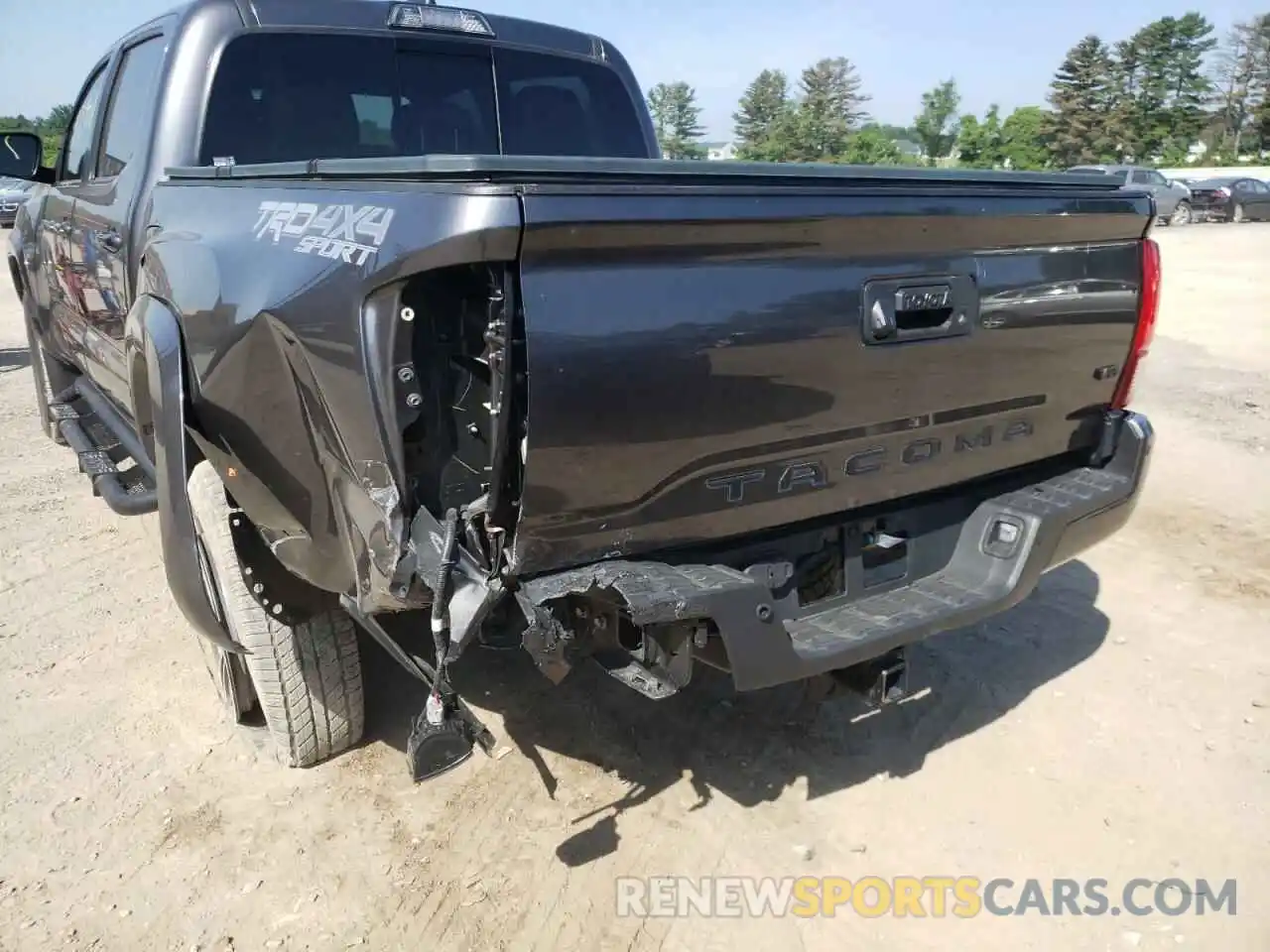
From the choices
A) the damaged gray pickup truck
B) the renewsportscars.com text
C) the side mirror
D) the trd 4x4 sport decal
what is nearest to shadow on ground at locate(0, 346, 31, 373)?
the side mirror

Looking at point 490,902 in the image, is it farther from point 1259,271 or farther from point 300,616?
point 1259,271

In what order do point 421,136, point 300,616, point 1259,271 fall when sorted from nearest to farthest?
1. point 300,616
2. point 421,136
3. point 1259,271

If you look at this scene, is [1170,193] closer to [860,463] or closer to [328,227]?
[860,463]

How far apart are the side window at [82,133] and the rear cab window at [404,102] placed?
1.42 m

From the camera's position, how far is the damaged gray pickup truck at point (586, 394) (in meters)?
1.92

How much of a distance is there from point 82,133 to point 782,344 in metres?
4.14

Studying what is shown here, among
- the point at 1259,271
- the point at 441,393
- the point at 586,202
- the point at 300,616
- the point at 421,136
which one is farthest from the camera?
the point at 1259,271

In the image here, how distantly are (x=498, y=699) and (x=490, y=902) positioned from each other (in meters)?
1.03

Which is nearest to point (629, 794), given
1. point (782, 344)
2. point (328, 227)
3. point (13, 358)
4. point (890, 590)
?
point (890, 590)

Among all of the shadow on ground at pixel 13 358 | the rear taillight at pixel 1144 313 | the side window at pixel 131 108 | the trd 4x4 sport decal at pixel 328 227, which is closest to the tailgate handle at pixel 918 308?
the rear taillight at pixel 1144 313

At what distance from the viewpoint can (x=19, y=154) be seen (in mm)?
4508

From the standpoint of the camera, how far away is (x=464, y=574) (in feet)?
6.57

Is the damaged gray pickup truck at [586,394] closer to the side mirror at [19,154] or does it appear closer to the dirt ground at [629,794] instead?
the dirt ground at [629,794]

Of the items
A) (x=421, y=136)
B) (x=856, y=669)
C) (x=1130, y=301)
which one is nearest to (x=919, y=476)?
(x=856, y=669)
